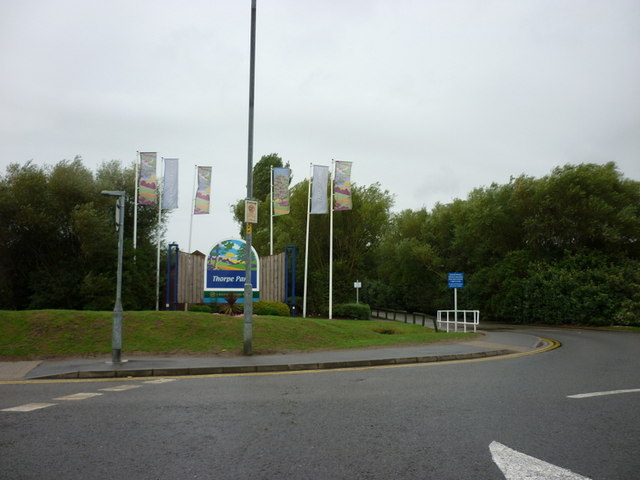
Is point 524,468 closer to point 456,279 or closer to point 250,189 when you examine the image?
point 250,189

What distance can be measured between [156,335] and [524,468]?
513 inches

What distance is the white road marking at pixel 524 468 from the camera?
4.06m

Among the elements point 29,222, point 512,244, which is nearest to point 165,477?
point 29,222

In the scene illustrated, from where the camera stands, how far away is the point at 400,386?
28.4 ft

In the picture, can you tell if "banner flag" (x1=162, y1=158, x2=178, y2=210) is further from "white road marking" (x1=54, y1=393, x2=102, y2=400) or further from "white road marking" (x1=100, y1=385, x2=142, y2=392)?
"white road marking" (x1=54, y1=393, x2=102, y2=400)

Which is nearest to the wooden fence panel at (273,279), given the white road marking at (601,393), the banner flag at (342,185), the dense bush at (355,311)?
the dense bush at (355,311)

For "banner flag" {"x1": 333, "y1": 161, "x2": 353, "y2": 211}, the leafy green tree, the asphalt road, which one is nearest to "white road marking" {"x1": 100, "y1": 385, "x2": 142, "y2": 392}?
the asphalt road

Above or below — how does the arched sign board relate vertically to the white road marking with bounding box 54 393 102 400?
above

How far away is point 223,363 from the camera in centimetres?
1188

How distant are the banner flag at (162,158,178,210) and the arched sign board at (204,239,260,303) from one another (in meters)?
6.15

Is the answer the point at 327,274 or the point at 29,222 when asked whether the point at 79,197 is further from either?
the point at 327,274

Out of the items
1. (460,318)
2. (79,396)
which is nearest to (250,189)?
(79,396)

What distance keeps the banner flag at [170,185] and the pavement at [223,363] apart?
18822 mm

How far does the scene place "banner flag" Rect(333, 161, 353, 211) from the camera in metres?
30.9
